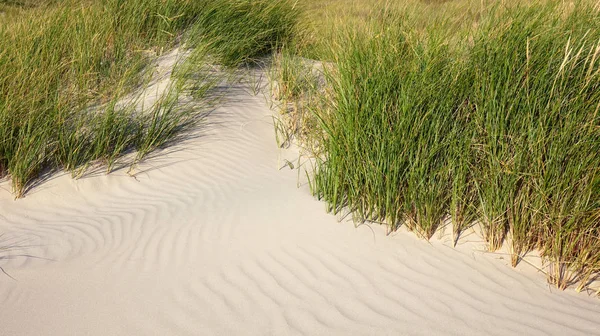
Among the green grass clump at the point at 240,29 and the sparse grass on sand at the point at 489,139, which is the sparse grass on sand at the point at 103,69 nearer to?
the green grass clump at the point at 240,29

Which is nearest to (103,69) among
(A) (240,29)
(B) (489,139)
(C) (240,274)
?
(A) (240,29)

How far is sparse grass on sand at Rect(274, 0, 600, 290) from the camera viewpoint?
274cm

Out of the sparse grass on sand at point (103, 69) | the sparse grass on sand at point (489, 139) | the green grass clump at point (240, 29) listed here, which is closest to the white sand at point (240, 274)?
the sparse grass on sand at point (489, 139)

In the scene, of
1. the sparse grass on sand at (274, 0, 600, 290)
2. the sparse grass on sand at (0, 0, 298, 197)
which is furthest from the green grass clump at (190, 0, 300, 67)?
the sparse grass on sand at (274, 0, 600, 290)

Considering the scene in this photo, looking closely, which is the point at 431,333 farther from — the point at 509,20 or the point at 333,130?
the point at 509,20

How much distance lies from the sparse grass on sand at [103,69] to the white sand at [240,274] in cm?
42

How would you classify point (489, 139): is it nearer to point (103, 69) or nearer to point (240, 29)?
point (240, 29)

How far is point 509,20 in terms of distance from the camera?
3.62m

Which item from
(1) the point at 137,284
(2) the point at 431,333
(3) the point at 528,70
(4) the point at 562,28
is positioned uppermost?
(4) the point at 562,28

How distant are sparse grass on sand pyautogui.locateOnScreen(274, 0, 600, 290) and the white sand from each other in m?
0.19

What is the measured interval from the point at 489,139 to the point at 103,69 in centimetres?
420

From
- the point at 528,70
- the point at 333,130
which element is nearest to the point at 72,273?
the point at 333,130

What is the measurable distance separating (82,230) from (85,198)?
22.6 inches

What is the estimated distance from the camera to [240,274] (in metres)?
Answer: 2.74
